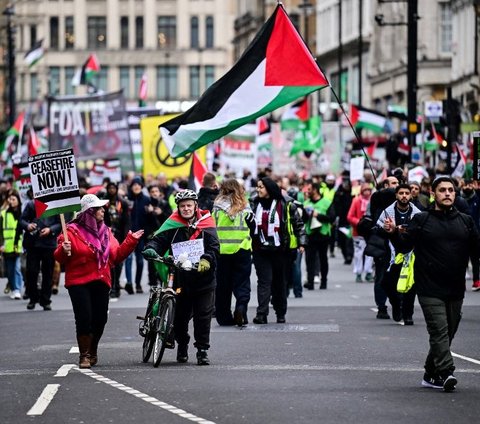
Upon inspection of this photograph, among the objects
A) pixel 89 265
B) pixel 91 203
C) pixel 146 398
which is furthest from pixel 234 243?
pixel 146 398

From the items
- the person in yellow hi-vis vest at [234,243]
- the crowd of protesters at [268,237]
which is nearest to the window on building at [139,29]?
the crowd of protesters at [268,237]

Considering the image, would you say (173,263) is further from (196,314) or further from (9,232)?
(9,232)

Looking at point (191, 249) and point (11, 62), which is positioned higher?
point (11, 62)

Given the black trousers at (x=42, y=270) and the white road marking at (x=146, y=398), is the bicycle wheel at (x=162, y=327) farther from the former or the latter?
the black trousers at (x=42, y=270)

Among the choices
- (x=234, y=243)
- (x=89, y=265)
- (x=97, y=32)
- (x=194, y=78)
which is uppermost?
(x=97, y=32)

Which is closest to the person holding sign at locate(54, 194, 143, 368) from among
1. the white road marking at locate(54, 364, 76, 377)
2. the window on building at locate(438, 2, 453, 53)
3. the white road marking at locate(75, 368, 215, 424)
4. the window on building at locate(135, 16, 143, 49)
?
the white road marking at locate(54, 364, 76, 377)

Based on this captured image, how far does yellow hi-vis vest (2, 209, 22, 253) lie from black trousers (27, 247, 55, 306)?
2.82 metres

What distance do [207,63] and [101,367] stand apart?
125384 millimetres

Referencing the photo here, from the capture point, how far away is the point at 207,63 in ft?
461

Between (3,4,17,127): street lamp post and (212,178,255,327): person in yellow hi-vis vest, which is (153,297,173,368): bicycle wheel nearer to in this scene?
(212,178,255,327): person in yellow hi-vis vest

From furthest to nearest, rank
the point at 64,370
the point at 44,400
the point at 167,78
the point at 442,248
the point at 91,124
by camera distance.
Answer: the point at 167,78, the point at 91,124, the point at 64,370, the point at 442,248, the point at 44,400

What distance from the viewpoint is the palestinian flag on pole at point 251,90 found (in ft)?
61.0

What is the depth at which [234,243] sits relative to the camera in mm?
19766

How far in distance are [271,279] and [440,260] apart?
6791 mm
